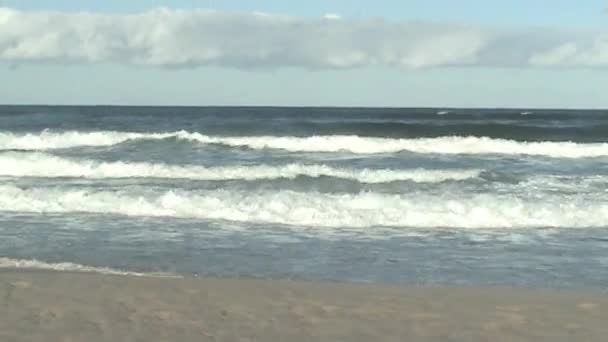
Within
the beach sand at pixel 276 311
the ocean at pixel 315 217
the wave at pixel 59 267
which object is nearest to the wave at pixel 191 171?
the ocean at pixel 315 217

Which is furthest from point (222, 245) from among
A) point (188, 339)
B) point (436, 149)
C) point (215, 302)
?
point (436, 149)

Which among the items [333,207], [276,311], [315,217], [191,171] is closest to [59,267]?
[276,311]

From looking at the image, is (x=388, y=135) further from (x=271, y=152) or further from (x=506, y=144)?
(x=271, y=152)

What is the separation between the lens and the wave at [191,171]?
1600cm

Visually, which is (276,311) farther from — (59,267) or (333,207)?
(333,207)

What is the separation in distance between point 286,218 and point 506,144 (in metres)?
15.6

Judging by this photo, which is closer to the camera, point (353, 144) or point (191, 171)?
point (191, 171)

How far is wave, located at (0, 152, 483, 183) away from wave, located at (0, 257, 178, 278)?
8.32 m

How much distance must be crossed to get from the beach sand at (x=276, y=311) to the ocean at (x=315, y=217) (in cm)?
70

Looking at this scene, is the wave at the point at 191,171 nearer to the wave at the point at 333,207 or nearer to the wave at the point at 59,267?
the wave at the point at 333,207

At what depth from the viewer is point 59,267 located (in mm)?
7586

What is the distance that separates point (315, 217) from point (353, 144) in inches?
534

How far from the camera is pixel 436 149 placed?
78.8 feet

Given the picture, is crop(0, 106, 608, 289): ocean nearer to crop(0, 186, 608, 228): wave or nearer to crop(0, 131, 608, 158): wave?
crop(0, 186, 608, 228): wave
